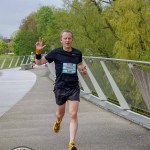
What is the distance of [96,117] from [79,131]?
64.6 inches

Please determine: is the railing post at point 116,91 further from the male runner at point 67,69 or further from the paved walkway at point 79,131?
the male runner at point 67,69

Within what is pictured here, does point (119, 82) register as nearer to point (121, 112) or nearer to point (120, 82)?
point (120, 82)

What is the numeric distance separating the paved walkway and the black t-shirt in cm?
91

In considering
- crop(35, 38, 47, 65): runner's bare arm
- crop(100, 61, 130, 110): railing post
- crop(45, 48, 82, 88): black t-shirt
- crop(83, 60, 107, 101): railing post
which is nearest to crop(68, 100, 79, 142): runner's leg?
crop(45, 48, 82, 88): black t-shirt

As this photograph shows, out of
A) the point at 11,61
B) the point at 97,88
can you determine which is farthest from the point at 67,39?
the point at 11,61

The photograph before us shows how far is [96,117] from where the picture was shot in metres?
9.00

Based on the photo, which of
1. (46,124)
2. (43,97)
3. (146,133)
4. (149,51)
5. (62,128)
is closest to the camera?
(146,133)

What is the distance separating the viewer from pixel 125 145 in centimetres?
611

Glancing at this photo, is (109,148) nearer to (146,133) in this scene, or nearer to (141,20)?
(146,133)

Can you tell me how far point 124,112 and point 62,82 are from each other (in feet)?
10.3

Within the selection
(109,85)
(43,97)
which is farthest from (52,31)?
A: (109,85)

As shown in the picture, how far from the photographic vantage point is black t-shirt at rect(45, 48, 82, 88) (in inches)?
230

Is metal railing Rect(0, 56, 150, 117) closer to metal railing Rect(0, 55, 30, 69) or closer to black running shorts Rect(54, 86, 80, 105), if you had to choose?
black running shorts Rect(54, 86, 80, 105)

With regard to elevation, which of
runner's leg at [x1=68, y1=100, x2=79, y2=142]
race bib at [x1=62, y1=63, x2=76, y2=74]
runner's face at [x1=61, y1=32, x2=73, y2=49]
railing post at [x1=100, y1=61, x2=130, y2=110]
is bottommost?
railing post at [x1=100, y1=61, x2=130, y2=110]
